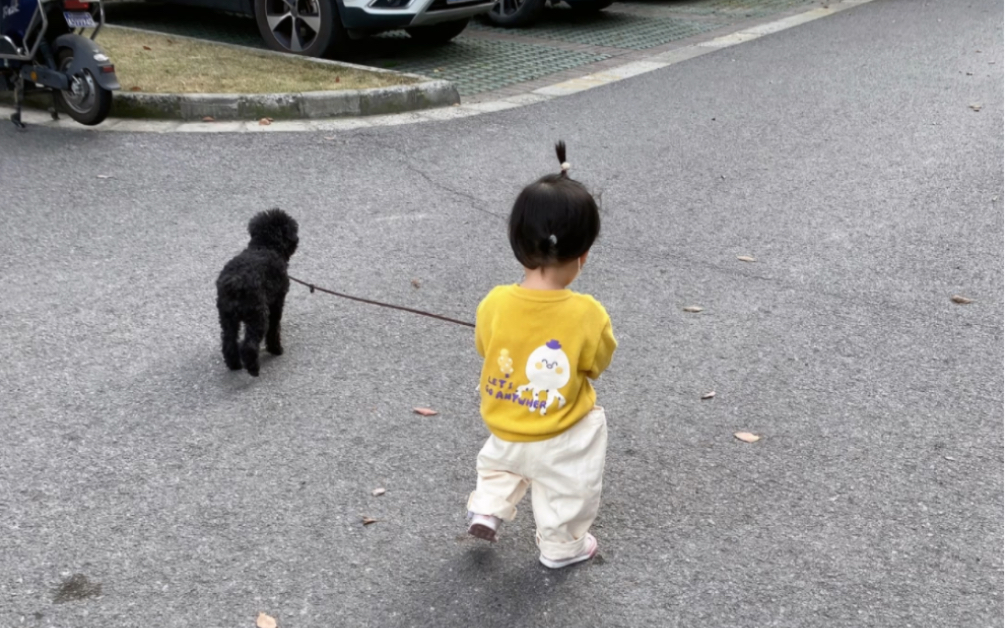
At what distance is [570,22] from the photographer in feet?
43.7

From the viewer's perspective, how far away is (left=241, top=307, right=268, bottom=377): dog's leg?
13.3 feet

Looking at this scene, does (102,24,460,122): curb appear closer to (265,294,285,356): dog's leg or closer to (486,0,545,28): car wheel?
(265,294,285,356): dog's leg

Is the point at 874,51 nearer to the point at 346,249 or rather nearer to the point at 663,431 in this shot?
the point at 346,249

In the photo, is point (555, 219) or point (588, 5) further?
point (588, 5)

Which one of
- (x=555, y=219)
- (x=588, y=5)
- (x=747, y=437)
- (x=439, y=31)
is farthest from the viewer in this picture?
(x=588, y=5)

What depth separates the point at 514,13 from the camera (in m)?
12.7

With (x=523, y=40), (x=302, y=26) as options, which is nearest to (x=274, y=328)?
(x=302, y=26)

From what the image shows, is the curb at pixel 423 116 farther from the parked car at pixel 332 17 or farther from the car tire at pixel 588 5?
the car tire at pixel 588 5

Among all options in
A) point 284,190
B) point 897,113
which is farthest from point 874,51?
point 284,190

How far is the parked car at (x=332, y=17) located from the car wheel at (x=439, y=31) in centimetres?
83

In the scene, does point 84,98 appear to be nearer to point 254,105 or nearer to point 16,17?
point 16,17

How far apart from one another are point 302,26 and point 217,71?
1426 mm

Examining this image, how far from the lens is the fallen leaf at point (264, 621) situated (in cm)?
287

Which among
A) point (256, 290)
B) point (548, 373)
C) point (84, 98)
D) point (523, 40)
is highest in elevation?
point (548, 373)
